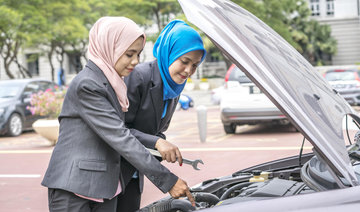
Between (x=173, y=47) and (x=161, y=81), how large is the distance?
214mm

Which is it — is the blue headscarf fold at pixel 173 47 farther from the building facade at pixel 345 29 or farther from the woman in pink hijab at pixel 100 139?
the building facade at pixel 345 29

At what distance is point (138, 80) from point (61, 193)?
730 mm

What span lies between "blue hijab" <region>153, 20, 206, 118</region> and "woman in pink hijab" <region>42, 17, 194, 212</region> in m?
0.25

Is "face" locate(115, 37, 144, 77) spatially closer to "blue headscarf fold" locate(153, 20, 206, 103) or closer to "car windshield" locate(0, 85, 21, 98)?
"blue headscarf fold" locate(153, 20, 206, 103)

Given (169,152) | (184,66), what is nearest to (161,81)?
(184,66)

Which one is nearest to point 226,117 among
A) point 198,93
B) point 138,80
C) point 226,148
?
point 226,148

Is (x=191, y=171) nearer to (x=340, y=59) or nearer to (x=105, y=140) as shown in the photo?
(x=105, y=140)

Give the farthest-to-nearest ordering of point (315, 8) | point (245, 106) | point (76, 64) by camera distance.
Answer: point (76, 64)
point (315, 8)
point (245, 106)

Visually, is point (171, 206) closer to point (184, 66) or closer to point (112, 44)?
point (184, 66)

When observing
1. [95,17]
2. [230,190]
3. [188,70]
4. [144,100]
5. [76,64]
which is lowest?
[76,64]

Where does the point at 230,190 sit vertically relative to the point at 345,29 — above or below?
above

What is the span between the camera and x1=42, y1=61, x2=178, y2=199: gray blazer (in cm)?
218

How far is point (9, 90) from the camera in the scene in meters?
14.5

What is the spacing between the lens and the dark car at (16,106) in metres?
13.7
